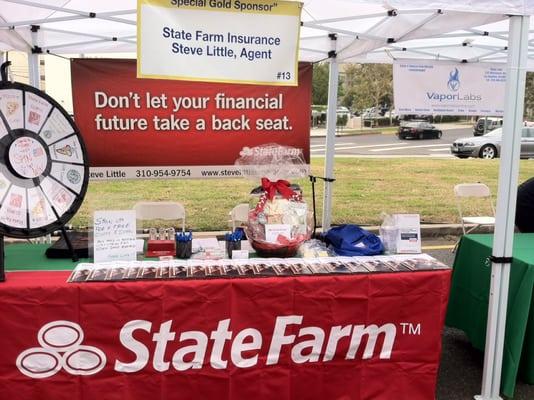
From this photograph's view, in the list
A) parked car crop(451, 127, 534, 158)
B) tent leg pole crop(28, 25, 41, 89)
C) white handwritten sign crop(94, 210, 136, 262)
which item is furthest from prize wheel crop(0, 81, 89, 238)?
parked car crop(451, 127, 534, 158)

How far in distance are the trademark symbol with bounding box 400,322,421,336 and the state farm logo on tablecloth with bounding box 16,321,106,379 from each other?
1535mm

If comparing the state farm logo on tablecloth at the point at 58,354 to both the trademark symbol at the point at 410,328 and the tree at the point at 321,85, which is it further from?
the tree at the point at 321,85

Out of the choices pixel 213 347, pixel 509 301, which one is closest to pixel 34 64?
pixel 213 347

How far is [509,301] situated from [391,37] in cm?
224

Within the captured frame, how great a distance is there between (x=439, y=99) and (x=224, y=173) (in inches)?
94.9

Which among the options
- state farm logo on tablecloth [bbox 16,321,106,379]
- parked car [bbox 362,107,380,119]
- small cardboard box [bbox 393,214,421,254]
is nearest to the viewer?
state farm logo on tablecloth [bbox 16,321,106,379]

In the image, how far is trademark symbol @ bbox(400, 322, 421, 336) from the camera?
8.86 ft

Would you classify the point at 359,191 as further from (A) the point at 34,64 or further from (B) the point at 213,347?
(B) the point at 213,347

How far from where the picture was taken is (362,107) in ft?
109

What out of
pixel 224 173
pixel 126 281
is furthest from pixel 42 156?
pixel 224 173

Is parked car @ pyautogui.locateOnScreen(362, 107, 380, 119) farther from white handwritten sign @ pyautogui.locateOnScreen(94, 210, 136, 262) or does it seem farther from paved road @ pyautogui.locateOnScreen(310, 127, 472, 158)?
white handwritten sign @ pyautogui.locateOnScreen(94, 210, 136, 262)

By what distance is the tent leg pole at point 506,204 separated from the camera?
2.66 meters

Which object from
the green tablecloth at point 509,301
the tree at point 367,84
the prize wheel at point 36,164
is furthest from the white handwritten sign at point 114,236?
→ the tree at point 367,84

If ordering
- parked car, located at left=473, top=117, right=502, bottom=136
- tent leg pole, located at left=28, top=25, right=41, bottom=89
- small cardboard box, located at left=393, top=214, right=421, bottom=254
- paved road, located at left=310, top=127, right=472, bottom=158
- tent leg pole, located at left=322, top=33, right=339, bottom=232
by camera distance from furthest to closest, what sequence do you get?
parked car, located at left=473, top=117, right=502, bottom=136, paved road, located at left=310, top=127, right=472, bottom=158, tent leg pole, located at left=322, top=33, right=339, bottom=232, tent leg pole, located at left=28, top=25, right=41, bottom=89, small cardboard box, located at left=393, top=214, right=421, bottom=254
